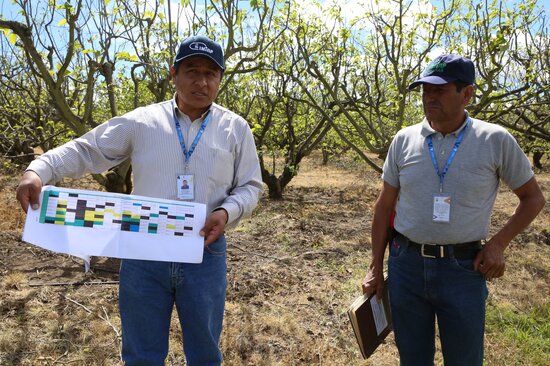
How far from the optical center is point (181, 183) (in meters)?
1.97

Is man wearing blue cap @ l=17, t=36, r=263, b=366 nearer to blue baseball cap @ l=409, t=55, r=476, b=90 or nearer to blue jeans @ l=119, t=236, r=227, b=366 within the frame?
blue jeans @ l=119, t=236, r=227, b=366

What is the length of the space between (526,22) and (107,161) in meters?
6.85

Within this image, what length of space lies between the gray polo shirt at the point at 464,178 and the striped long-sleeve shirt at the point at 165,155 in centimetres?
79

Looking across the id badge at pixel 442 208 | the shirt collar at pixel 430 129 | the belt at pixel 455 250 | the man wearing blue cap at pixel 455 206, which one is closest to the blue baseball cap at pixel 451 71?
the man wearing blue cap at pixel 455 206

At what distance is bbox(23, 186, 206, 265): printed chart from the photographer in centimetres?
186

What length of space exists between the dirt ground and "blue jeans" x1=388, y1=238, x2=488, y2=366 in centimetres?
121

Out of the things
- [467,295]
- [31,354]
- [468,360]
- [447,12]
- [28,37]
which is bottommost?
[31,354]

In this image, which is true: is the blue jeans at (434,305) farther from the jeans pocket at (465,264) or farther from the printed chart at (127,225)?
the printed chart at (127,225)

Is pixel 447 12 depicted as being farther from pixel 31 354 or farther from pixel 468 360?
pixel 31 354

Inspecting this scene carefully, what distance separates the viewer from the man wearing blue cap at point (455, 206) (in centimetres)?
202

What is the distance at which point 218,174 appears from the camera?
2002 mm

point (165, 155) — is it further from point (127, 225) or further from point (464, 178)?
point (464, 178)

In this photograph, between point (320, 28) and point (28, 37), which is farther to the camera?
point (320, 28)

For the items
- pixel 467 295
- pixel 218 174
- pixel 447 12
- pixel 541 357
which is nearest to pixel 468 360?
pixel 467 295
